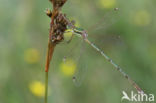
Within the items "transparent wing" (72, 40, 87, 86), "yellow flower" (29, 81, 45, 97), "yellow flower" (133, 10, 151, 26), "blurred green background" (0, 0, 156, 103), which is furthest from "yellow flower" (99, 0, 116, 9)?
"transparent wing" (72, 40, 87, 86)

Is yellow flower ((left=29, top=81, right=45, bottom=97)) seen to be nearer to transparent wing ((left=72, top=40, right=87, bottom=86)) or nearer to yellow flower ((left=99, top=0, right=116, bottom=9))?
transparent wing ((left=72, top=40, right=87, bottom=86))

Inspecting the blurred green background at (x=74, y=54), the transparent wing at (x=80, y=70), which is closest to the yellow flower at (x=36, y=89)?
the blurred green background at (x=74, y=54)

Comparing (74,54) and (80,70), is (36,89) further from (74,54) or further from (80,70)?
(80,70)

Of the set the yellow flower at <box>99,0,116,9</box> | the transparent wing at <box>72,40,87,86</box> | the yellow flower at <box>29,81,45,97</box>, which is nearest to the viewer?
the transparent wing at <box>72,40,87,86</box>

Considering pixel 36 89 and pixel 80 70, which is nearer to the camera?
pixel 80 70

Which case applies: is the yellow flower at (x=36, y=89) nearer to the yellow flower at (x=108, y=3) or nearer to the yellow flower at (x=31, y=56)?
the yellow flower at (x=31, y=56)

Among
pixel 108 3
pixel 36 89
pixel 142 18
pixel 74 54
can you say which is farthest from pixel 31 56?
pixel 142 18

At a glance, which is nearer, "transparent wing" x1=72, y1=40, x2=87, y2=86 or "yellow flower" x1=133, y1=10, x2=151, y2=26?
"transparent wing" x1=72, y1=40, x2=87, y2=86
